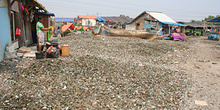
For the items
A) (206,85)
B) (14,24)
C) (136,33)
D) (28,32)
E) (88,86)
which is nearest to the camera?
(88,86)

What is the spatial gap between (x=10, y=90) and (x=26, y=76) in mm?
987

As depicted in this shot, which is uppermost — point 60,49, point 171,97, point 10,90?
point 60,49

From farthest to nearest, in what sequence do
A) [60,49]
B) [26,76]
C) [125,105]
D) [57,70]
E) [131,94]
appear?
1. [60,49]
2. [57,70]
3. [26,76]
4. [131,94]
5. [125,105]

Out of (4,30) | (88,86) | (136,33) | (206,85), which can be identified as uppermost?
(136,33)

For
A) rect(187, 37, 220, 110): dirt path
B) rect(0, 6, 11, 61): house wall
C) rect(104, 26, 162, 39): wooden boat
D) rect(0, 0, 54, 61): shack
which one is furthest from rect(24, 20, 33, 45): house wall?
rect(104, 26, 162, 39): wooden boat

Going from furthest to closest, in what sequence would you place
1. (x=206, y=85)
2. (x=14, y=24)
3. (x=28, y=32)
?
(x=28, y=32)
(x=14, y=24)
(x=206, y=85)

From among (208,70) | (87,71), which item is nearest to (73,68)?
(87,71)

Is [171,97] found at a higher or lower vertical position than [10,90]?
lower

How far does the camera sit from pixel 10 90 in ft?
15.0

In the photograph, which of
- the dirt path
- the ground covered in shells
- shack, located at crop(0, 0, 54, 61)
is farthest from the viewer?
shack, located at crop(0, 0, 54, 61)

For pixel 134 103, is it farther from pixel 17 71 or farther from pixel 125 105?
pixel 17 71

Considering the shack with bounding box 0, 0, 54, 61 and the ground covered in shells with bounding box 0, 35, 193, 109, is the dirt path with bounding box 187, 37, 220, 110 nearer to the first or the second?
the ground covered in shells with bounding box 0, 35, 193, 109

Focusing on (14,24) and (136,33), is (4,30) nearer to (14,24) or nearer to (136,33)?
(14,24)

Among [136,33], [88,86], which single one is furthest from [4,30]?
[136,33]
